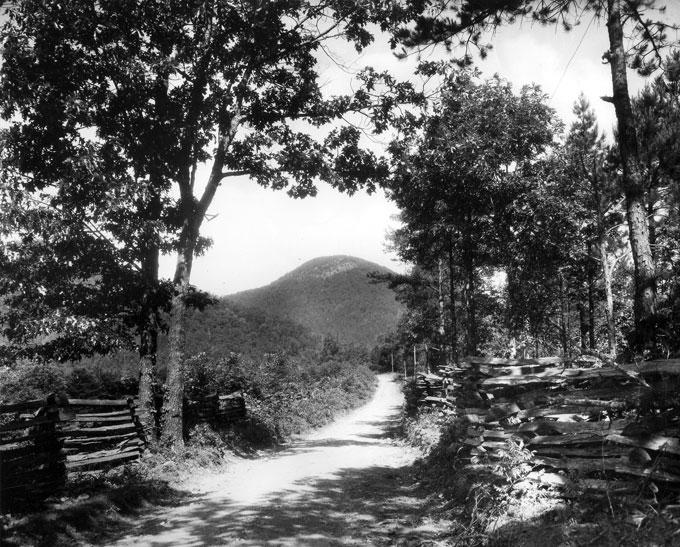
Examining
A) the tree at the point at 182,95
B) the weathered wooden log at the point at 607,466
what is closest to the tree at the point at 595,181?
the tree at the point at 182,95

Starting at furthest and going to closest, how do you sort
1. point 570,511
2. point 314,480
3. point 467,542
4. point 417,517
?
1. point 314,480
2. point 417,517
3. point 467,542
4. point 570,511

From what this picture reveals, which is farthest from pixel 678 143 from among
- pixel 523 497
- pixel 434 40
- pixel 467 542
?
pixel 467 542

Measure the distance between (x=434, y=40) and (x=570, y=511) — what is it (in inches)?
268

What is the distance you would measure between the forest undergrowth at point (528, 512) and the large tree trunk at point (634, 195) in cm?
252

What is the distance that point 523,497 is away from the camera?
5398 millimetres

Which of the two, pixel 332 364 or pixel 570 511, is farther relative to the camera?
pixel 332 364

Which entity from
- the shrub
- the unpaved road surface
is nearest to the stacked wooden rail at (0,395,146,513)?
the unpaved road surface

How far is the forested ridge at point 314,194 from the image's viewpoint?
544 cm

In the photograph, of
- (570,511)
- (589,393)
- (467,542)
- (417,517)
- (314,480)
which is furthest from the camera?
(314,480)

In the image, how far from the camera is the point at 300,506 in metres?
7.43

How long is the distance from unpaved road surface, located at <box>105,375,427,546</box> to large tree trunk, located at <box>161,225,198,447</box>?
1.75 metres

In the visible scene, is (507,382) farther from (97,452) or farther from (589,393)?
(97,452)

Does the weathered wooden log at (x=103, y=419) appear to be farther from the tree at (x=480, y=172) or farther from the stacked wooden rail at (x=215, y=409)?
the tree at (x=480, y=172)

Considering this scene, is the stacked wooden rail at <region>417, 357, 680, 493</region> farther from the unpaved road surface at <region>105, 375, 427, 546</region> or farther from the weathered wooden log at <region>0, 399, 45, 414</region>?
the weathered wooden log at <region>0, 399, 45, 414</region>
